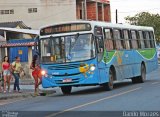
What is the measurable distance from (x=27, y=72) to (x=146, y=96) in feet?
75.0

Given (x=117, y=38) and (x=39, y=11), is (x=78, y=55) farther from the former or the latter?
(x=39, y=11)

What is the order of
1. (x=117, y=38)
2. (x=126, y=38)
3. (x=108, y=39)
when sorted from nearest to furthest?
(x=108, y=39)
(x=117, y=38)
(x=126, y=38)

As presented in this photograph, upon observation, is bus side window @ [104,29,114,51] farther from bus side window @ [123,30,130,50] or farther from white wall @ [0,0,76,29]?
white wall @ [0,0,76,29]

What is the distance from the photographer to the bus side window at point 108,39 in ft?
70.0

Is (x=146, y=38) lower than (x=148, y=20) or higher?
lower

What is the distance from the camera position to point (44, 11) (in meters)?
67.2

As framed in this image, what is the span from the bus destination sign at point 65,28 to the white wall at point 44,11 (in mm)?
45602

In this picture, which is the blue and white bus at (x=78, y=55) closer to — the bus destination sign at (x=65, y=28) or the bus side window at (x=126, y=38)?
the bus destination sign at (x=65, y=28)

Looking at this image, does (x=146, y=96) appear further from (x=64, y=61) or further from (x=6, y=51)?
(x=6, y=51)

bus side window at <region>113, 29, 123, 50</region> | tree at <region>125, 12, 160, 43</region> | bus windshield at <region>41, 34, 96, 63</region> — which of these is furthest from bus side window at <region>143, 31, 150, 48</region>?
tree at <region>125, 12, 160, 43</region>

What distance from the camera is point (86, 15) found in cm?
7125

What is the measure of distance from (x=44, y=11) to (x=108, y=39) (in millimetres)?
46321

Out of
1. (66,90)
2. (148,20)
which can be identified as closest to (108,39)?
(66,90)

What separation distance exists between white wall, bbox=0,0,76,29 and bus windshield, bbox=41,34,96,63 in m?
46.0
